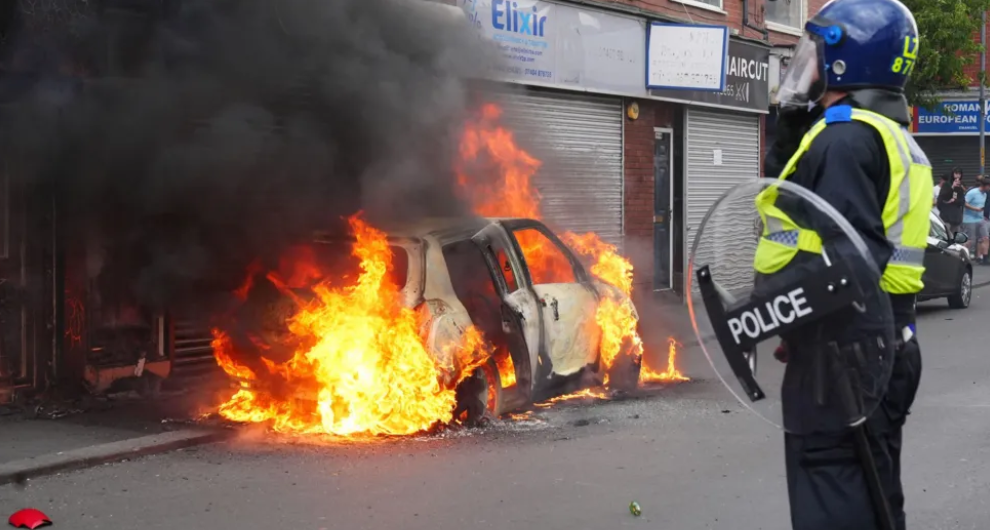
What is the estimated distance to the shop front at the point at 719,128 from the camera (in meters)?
17.7

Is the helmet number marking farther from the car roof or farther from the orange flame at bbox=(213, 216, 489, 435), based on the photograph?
the car roof

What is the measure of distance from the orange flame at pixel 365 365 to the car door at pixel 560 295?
755 millimetres

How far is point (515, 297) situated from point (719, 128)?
37.2 ft

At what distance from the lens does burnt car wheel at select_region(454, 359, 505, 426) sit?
7.96 m

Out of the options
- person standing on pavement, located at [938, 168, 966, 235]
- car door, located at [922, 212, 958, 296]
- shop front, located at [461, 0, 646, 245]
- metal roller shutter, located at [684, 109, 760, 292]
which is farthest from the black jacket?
person standing on pavement, located at [938, 168, 966, 235]

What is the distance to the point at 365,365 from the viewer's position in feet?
25.7

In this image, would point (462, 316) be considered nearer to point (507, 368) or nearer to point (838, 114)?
point (507, 368)

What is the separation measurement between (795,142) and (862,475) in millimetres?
1053

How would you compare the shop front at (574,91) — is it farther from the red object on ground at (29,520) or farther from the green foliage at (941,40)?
the green foliage at (941,40)

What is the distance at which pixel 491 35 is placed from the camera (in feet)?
45.1

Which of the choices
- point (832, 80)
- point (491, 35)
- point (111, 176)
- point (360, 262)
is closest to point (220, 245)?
point (111, 176)

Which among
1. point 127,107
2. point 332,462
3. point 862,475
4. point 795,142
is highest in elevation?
point 127,107

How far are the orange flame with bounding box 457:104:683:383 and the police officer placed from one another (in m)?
5.48

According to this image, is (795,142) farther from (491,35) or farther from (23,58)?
(491,35)
